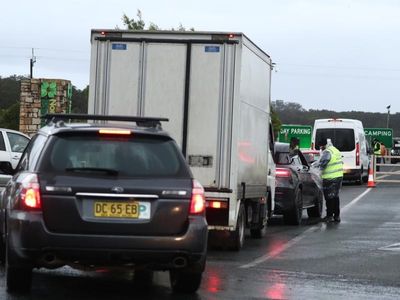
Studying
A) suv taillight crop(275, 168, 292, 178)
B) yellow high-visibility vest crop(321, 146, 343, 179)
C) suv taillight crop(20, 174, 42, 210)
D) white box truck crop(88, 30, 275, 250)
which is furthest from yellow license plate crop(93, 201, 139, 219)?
yellow high-visibility vest crop(321, 146, 343, 179)

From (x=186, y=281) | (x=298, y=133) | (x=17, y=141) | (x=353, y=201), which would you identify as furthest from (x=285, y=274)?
(x=298, y=133)

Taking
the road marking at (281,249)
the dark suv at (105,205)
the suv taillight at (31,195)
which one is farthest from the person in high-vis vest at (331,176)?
the suv taillight at (31,195)

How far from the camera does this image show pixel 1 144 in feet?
62.6

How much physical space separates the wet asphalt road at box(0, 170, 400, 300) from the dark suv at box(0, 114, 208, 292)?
0.72m

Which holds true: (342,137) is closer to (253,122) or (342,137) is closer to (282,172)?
(282,172)

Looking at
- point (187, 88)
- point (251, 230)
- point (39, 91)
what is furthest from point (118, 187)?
point (39, 91)

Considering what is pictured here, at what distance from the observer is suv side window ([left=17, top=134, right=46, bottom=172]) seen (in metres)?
7.33

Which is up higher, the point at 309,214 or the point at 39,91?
the point at 39,91

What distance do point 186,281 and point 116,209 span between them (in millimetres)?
1278

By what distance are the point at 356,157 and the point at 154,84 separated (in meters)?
21.4

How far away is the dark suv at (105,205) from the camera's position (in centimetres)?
685

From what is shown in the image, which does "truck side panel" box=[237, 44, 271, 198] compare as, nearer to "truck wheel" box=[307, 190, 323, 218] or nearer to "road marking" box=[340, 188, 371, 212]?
"truck wheel" box=[307, 190, 323, 218]

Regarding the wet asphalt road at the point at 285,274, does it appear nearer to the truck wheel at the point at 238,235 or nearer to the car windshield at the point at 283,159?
the truck wheel at the point at 238,235

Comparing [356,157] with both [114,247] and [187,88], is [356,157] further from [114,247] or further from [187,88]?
[114,247]
